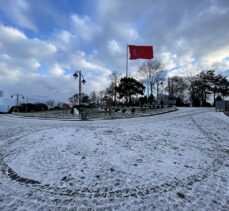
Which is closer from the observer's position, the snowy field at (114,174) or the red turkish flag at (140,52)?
the snowy field at (114,174)

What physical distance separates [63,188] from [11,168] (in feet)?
6.84

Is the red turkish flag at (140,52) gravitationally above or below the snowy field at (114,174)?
above

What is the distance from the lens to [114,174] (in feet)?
13.6

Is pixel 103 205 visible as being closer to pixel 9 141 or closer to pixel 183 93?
pixel 9 141

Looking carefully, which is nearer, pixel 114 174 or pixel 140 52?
pixel 114 174

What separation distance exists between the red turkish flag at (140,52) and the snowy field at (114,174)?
709 inches

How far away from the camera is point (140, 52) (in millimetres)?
23125

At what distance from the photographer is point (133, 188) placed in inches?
137

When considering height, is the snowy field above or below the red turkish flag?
below

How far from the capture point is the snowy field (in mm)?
3014

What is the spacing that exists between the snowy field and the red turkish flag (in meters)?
18.0

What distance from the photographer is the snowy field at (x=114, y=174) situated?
119 inches

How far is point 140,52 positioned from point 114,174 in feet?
70.9

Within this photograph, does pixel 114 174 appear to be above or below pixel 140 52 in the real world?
below
